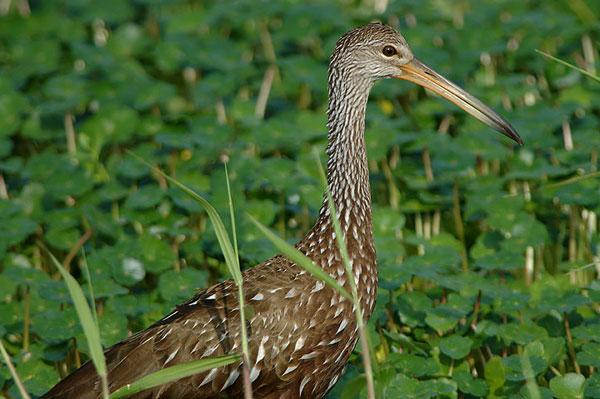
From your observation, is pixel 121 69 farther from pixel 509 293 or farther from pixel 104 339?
pixel 509 293

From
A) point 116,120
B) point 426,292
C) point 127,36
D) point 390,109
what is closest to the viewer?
point 426,292

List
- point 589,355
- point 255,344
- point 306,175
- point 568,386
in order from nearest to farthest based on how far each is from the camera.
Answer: point 255,344, point 568,386, point 589,355, point 306,175

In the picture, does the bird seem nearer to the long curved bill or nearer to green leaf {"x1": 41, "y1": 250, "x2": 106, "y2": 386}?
the long curved bill

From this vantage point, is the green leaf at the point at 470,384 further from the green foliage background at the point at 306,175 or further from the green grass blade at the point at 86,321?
the green grass blade at the point at 86,321

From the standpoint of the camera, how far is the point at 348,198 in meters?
3.89

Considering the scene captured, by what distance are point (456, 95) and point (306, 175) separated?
5.64ft

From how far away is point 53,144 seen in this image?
21.5 ft

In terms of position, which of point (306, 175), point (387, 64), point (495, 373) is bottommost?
point (495, 373)

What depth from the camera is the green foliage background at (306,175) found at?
14.3 feet

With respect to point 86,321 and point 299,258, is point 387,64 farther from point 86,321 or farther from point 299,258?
point 86,321

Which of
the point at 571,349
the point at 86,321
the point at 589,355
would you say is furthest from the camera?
the point at 571,349

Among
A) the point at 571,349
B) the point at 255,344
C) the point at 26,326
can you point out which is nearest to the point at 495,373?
the point at 571,349

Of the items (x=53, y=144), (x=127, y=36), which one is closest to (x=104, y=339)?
(x=53, y=144)

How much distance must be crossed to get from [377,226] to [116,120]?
2043 mm
